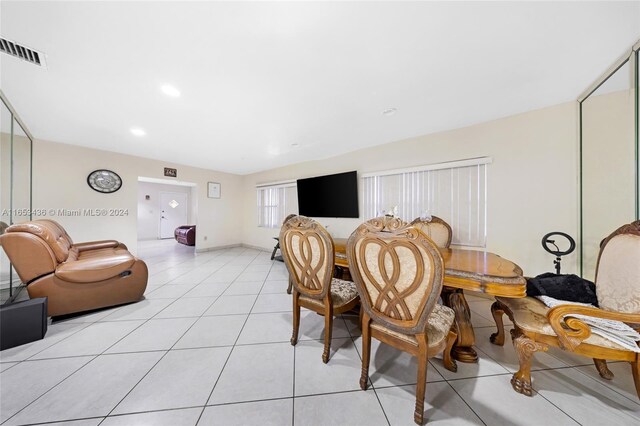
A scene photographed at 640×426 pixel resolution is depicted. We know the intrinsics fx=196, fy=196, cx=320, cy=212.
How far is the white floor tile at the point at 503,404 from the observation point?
1.05 meters

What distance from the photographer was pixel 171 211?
793cm

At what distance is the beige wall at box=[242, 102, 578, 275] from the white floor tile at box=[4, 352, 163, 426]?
376 cm

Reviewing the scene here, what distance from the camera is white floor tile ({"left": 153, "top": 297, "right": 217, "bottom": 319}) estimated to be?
6.97 ft

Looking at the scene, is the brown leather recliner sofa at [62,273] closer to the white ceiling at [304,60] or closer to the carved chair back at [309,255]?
the white ceiling at [304,60]

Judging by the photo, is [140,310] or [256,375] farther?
[140,310]

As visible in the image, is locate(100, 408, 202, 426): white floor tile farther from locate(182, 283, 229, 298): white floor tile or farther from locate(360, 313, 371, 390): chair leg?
locate(182, 283, 229, 298): white floor tile

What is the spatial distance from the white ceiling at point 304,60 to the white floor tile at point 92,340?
2.31m

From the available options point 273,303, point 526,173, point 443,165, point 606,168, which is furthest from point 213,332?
point 606,168

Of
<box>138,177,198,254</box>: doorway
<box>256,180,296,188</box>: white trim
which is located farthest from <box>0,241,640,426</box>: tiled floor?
<box>138,177,198,254</box>: doorway

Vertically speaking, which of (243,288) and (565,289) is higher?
(565,289)

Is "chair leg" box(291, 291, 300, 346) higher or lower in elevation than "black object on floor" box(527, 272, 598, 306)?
lower

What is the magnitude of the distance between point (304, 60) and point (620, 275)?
8.45ft

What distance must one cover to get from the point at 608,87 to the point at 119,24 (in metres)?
3.97

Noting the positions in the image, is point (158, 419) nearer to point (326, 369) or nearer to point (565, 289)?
→ point (326, 369)
